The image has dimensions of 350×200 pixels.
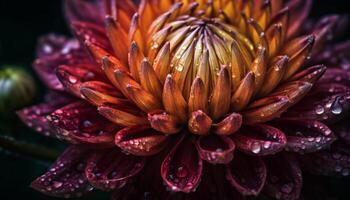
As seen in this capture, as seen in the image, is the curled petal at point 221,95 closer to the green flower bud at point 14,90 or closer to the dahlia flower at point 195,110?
the dahlia flower at point 195,110

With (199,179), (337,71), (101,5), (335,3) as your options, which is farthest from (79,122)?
(335,3)

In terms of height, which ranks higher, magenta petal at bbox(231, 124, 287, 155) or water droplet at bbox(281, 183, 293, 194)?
magenta petal at bbox(231, 124, 287, 155)

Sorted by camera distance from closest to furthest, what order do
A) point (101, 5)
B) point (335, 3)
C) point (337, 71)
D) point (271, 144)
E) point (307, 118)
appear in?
point (271, 144), point (307, 118), point (337, 71), point (101, 5), point (335, 3)

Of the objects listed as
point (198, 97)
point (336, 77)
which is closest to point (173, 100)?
point (198, 97)

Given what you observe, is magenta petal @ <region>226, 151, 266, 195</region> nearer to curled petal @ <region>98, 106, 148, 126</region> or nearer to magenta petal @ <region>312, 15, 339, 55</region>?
curled petal @ <region>98, 106, 148, 126</region>

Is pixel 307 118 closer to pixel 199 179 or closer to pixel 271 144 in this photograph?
pixel 271 144

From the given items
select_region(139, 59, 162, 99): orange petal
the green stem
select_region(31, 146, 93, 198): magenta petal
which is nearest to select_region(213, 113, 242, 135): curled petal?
select_region(139, 59, 162, 99): orange petal
